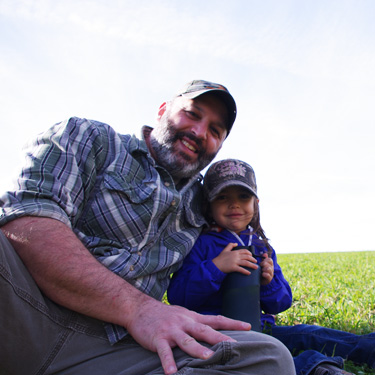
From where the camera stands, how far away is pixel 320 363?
236 centimetres

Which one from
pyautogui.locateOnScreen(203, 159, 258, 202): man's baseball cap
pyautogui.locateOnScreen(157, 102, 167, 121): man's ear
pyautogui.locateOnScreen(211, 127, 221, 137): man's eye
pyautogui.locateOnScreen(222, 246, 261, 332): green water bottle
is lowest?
pyautogui.locateOnScreen(222, 246, 261, 332): green water bottle

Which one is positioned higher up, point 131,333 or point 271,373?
point 131,333

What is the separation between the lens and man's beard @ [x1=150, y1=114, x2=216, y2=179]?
2.90 meters

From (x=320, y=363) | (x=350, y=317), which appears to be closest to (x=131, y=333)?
(x=320, y=363)

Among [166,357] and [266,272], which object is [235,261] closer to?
[266,272]

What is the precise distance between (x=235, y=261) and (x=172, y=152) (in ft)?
3.10

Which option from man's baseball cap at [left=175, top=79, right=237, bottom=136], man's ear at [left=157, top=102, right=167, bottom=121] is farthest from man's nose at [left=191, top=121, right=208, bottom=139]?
man's ear at [left=157, top=102, right=167, bottom=121]

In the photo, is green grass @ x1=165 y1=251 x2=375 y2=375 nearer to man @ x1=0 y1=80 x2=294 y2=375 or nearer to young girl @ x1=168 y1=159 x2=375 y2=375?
young girl @ x1=168 y1=159 x2=375 y2=375

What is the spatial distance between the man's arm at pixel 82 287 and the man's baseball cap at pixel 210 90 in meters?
1.63

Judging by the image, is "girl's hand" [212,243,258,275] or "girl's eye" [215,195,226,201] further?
"girl's eye" [215,195,226,201]

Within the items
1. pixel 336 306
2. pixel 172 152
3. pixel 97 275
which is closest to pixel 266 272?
pixel 172 152

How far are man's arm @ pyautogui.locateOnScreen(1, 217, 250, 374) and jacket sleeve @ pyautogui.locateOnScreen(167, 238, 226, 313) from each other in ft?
2.54

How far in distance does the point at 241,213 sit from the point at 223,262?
64 centimetres

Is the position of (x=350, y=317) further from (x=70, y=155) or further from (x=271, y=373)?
(x=70, y=155)
